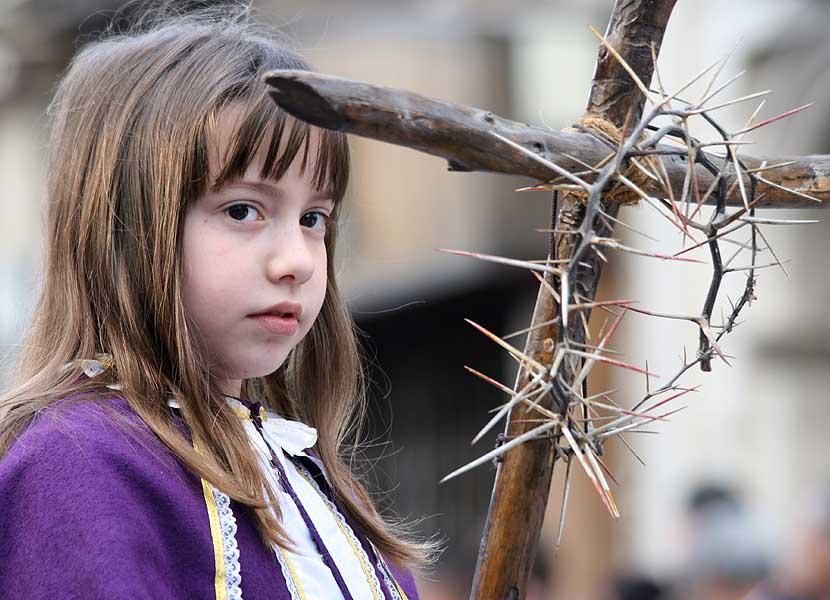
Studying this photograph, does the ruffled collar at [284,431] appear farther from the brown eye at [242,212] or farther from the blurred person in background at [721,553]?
the blurred person in background at [721,553]

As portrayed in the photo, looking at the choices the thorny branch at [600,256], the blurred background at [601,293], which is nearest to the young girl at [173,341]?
the thorny branch at [600,256]

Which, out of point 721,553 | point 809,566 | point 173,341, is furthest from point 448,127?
point 721,553

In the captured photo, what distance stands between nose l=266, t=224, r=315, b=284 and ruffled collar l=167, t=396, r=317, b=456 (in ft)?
0.67

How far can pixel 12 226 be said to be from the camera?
535 inches

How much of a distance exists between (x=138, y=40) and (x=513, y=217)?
7.36 m

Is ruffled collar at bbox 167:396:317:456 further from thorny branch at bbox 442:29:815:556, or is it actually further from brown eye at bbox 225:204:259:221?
thorny branch at bbox 442:29:815:556

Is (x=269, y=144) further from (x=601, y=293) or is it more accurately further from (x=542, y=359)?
(x=601, y=293)

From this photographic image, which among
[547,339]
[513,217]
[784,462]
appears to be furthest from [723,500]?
[513,217]

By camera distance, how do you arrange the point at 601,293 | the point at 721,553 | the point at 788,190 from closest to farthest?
1. the point at 788,190
2. the point at 721,553
3. the point at 601,293

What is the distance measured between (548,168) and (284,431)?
598mm

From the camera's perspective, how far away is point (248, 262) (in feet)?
5.62

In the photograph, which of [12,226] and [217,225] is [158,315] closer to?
[217,225]

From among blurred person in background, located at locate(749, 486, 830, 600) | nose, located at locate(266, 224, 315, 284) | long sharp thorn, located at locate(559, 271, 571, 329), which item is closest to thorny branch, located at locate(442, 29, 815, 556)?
long sharp thorn, located at locate(559, 271, 571, 329)

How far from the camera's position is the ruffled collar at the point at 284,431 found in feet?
6.13
